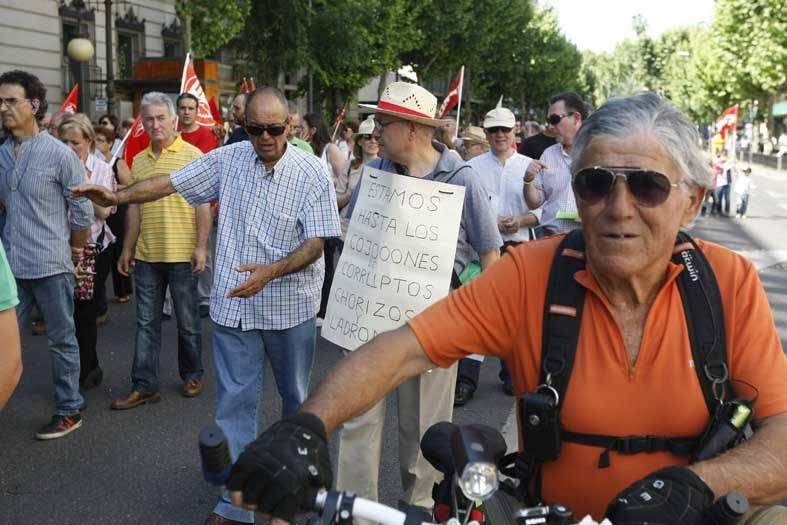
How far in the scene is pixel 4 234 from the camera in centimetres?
621

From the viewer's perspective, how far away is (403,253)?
4602mm

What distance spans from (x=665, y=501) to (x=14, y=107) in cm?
508

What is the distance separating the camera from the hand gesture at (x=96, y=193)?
4.63 m

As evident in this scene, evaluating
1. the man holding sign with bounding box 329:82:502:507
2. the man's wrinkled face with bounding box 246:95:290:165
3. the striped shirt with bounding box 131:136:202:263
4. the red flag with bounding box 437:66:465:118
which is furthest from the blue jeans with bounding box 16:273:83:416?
the red flag with bounding box 437:66:465:118

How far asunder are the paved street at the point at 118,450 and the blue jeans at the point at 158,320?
22 cm

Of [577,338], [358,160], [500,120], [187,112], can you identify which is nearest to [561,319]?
[577,338]

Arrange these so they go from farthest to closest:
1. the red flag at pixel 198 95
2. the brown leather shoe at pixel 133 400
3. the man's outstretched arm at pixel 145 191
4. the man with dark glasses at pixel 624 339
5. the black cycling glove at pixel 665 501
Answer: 1. the red flag at pixel 198 95
2. the brown leather shoe at pixel 133 400
3. the man's outstretched arm at pixel 145 191
4. the man with dark glasses at pixel 624 339
5. the black cycling glove at pixel 665 501

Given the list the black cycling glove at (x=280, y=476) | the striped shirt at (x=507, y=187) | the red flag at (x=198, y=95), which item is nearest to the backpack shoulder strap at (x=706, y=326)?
the black cycling glove at (x=280, y=476)

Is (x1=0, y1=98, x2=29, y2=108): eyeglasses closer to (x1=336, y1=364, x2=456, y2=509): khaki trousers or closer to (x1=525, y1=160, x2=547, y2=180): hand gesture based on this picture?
(x1=336, y1=364, x2=456, y2=509): khaki trousers

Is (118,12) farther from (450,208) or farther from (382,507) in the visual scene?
(382,507)

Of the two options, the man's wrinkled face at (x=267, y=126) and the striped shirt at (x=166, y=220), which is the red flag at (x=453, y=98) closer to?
the striped shirt at (x=166, y=220)

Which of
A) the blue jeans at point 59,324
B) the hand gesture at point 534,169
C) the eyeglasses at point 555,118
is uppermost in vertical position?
the eyeglasses at point 555,118

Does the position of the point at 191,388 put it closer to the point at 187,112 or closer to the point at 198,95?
the point at 187,112

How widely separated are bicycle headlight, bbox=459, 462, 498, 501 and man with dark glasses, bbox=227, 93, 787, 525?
50cm
